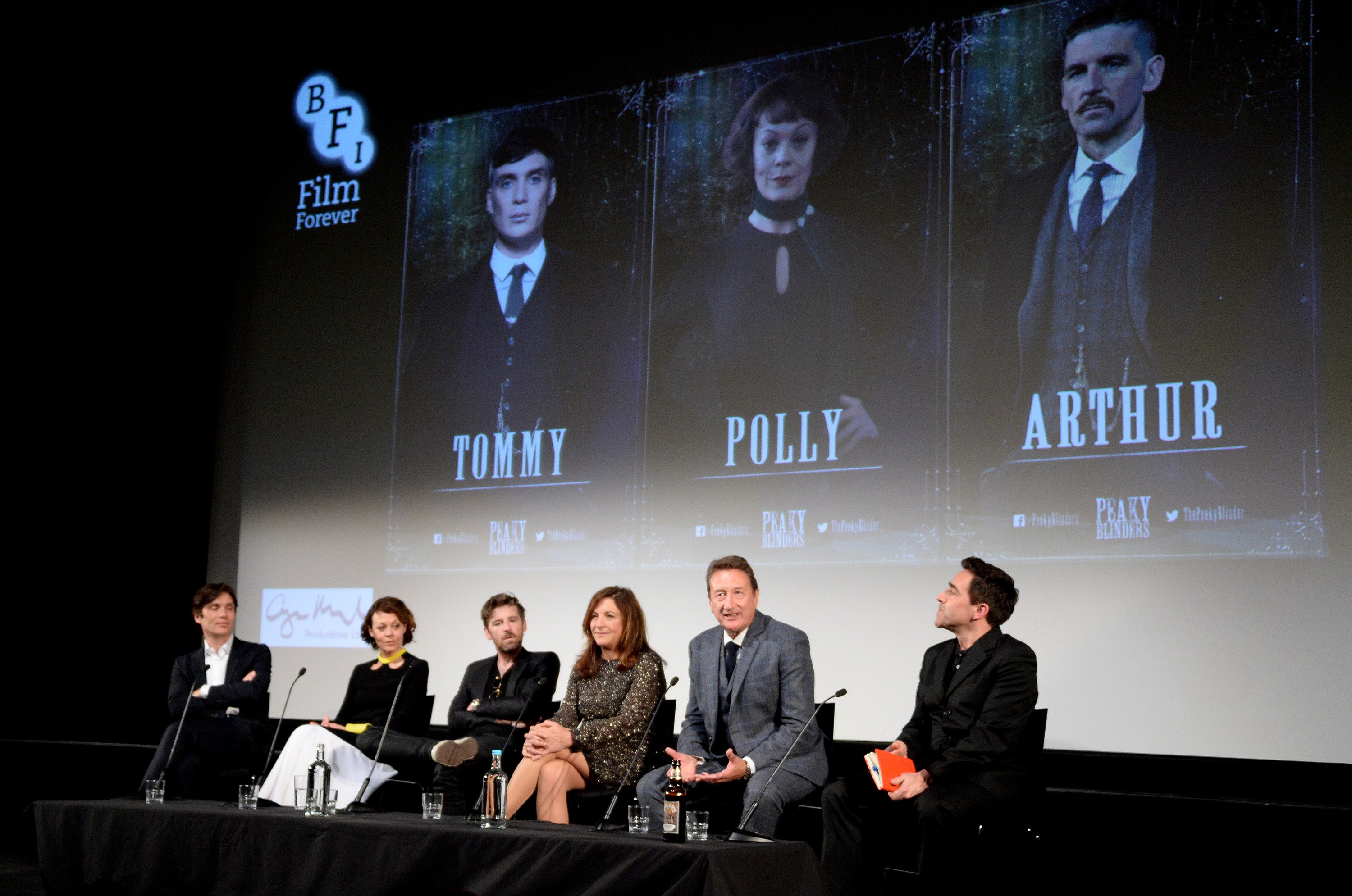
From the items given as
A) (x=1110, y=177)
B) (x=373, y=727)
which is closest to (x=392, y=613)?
(x=373, y=727)

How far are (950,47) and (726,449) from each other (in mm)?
1733

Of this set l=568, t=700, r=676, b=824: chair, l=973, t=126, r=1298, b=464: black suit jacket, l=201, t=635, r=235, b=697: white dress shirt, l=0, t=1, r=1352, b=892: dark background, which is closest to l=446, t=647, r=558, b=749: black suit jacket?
l=568, t=700, r=676, b=824: chair

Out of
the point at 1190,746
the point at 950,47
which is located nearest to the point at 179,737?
the point at 1190,746

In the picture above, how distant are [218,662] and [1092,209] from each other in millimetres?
3647

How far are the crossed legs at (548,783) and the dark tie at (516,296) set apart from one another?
2221 mm

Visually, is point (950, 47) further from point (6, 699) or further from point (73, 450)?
point (6, 699)

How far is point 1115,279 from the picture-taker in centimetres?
452

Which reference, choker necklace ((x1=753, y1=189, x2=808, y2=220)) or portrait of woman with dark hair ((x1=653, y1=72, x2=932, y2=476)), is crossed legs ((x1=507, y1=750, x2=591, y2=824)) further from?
choker necklace ((x1=753, y1=189, x2=808, y2=220))

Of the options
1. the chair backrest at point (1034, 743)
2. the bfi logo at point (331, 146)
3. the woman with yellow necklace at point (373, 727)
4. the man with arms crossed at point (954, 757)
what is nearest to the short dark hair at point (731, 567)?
the man with arms crossed at point (954, 757)

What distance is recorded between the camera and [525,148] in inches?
233

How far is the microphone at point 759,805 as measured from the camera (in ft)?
9.53

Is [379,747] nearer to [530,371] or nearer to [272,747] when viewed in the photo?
[272,747]

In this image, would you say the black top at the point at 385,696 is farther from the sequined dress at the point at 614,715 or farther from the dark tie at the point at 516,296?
the dark tie at the point at 516,296

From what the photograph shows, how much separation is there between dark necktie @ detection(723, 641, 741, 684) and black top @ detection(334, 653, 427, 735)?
1336mm
